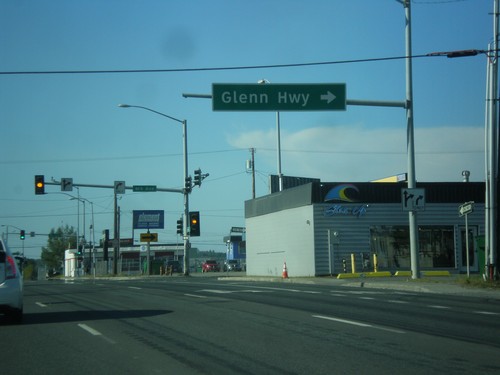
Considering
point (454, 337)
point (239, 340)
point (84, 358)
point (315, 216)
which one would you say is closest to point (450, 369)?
point (454, 337)

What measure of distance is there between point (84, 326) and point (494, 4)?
17.0 meters

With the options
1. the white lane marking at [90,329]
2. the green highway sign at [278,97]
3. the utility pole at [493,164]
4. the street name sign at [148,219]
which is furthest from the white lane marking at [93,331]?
the street name sign at [148,219]

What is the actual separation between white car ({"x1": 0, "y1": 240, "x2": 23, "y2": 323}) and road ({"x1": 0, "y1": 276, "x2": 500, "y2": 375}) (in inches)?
18.3

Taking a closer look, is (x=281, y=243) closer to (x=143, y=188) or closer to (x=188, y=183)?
(x=188, y=183)

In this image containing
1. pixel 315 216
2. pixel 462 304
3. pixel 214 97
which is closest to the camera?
pixel 462 304

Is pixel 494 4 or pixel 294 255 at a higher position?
pixel 494 4

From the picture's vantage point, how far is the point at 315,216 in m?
37.3

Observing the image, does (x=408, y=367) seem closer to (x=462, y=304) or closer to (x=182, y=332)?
(x=182, y=332)

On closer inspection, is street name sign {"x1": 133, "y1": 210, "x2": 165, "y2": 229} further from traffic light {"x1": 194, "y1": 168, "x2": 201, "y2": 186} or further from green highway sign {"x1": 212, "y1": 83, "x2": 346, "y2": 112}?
green highway sign {"x1": 212, "y1": 83, "x2": 346, "y2": 112}

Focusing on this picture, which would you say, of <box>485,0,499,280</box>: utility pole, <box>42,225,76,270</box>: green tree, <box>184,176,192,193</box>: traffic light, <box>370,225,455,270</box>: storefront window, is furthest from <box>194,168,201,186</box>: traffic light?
<box>42,225,76,270</box>: green tree

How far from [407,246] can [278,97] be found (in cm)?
2054

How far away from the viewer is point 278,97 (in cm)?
2139

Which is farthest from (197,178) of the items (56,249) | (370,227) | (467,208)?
(56,249)

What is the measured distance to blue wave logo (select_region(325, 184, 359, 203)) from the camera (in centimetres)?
3750
